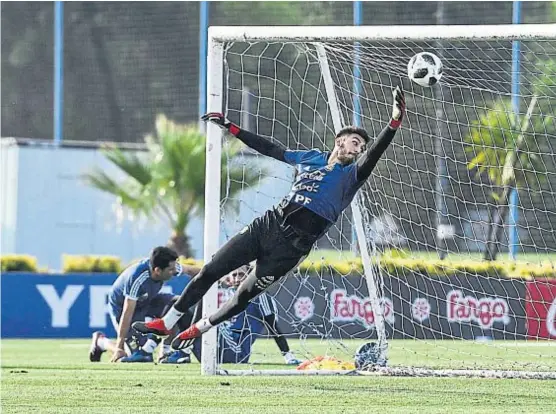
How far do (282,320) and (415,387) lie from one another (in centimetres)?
784

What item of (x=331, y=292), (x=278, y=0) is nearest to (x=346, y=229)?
(x=331, y=292)

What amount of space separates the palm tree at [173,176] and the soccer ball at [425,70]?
48.4ft

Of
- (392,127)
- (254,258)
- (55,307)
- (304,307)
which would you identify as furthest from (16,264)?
(392,127)

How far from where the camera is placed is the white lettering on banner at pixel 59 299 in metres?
18.1

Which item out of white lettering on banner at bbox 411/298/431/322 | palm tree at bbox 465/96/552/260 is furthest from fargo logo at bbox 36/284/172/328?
palm tree at bbox 465/96/552/260

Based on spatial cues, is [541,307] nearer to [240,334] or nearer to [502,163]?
[240,334]

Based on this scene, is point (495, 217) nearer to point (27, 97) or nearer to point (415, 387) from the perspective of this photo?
point (415, 387)

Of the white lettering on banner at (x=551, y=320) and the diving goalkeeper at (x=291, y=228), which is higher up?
the diving goalkeeper at (x=291, y=228)

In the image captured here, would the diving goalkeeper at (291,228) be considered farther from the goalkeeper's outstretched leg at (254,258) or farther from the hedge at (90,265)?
the hedge at (90,265)

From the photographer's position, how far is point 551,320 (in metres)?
16.5

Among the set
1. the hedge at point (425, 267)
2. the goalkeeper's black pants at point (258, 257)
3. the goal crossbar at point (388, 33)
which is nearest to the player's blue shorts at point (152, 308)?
the hedge at point (425, 267)

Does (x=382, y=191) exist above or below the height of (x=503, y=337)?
above

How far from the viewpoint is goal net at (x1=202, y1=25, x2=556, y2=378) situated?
36.1 ft

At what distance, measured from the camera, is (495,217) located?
2117 centimetres
